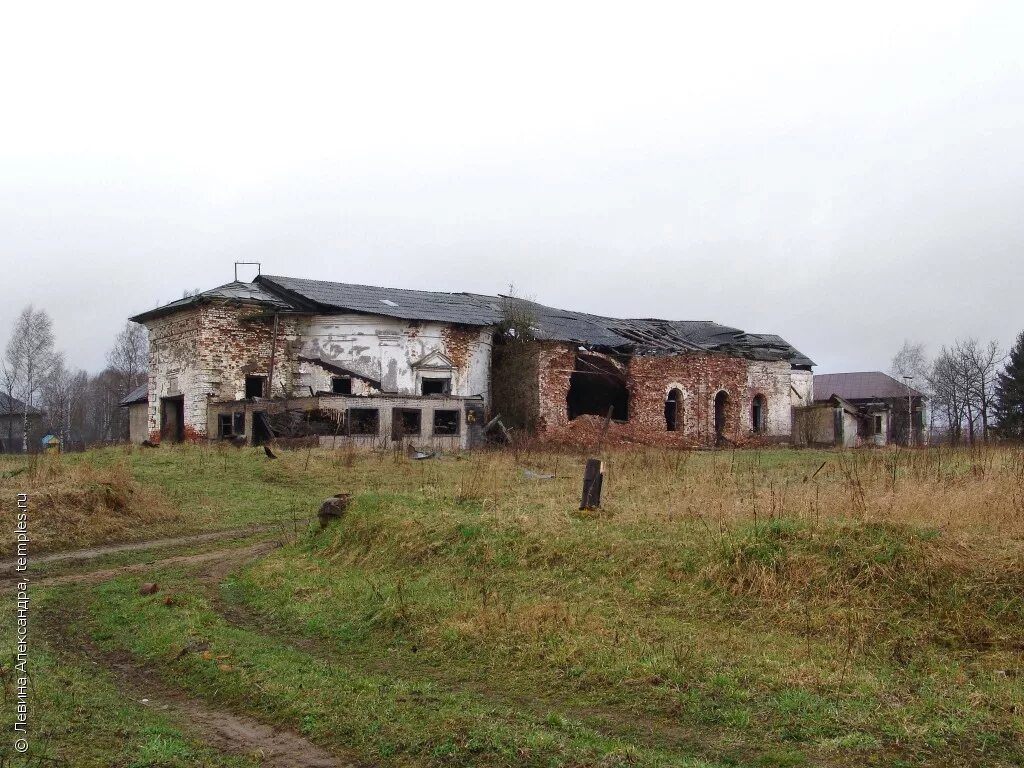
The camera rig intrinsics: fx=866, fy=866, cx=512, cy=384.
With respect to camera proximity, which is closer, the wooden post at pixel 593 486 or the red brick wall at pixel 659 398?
the wooden post at pixel 593 486

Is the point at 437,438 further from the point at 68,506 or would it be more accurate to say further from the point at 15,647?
the point at 15,647

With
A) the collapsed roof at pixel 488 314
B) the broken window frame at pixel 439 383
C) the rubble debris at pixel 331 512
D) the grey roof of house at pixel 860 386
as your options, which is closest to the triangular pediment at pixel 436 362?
the broken window frame at pixel 439 383

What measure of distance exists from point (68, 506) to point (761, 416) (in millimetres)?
30289

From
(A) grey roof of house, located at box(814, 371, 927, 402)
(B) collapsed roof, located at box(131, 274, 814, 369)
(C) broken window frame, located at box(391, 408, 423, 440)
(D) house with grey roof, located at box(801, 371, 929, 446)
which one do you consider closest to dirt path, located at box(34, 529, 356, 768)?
(C) broken window frame, located at box(391, 408, 423, 440)

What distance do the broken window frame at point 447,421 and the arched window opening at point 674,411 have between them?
9.77 m

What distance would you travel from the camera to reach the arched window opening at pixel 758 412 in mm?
37500

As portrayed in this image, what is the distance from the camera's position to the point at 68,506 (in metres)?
12.9

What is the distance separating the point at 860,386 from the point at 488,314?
42875 millimetres

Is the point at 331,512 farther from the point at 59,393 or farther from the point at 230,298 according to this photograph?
the point at 59,393

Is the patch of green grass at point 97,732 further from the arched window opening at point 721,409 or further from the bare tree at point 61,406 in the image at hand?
the bare tree at point 61,406

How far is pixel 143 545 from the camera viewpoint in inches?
485

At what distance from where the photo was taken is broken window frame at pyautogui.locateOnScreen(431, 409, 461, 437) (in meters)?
27.2

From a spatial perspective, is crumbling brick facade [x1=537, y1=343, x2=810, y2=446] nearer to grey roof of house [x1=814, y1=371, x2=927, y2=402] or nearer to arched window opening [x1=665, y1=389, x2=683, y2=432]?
arched window opening [x1=665, y1=389, x2=683, y2=432]

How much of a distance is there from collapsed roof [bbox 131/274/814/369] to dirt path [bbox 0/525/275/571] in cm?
1590
